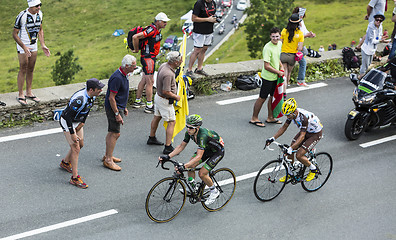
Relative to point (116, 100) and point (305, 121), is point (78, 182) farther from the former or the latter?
point (305, 121)

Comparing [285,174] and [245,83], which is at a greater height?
[285,174]

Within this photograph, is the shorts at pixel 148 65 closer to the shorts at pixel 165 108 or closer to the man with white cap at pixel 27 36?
the shorts at pixel 165 108

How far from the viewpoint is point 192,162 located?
6.95 metres

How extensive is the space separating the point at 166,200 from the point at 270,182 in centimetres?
199

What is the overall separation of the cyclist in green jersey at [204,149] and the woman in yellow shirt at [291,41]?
539 cm

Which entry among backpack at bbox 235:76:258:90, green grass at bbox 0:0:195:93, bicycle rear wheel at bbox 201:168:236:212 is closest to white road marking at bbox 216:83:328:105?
backpack at bbox 235:76:258:90

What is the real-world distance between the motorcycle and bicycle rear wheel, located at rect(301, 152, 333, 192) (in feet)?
6.64

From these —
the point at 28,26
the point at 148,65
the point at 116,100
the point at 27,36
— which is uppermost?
the point at 28,26

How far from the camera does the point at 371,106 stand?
10281 mm

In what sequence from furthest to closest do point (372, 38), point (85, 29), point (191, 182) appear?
1. point (85, 29)
2. point (372, 38)
3. point (191, 182)

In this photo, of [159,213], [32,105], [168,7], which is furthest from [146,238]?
[168,7]

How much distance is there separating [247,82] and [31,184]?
6656 millimetres

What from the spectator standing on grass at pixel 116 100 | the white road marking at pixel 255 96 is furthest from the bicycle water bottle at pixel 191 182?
the white road marking at pixel 255 96

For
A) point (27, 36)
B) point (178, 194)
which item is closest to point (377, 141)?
point (178, 194)
